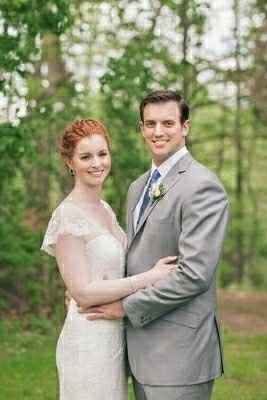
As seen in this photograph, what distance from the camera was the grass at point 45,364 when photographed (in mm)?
7344

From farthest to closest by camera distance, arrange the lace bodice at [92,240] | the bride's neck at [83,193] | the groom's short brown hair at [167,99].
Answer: the bride's neck at [83,193], the lace bodice at [92,240], the groom's short brown hair at [167,99]

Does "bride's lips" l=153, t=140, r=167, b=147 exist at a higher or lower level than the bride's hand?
higher

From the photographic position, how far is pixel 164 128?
3910 mm

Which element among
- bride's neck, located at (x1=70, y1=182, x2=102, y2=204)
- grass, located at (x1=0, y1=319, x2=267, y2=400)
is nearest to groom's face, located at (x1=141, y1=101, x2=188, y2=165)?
bride's neck, located at (x1=70, y1=182, x2=102, y2=204)

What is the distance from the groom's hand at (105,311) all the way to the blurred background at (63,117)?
330 centimetres

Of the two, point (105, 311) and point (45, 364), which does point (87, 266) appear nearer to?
point (105, 311)

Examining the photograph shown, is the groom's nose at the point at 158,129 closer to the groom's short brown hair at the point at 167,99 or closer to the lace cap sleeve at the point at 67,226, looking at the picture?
the groom's short brown hair at the point at 167,99

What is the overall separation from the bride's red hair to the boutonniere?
422 millimetres

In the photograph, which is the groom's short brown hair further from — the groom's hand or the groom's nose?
the groom's hand

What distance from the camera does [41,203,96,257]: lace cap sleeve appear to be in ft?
13.2

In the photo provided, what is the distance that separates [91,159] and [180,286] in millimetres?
833

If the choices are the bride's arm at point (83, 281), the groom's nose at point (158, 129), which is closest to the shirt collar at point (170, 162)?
the groom's nose at point (158, 129)

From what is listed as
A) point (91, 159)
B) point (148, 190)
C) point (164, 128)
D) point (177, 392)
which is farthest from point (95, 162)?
point (177, 392)

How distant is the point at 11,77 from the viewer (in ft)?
30.1
